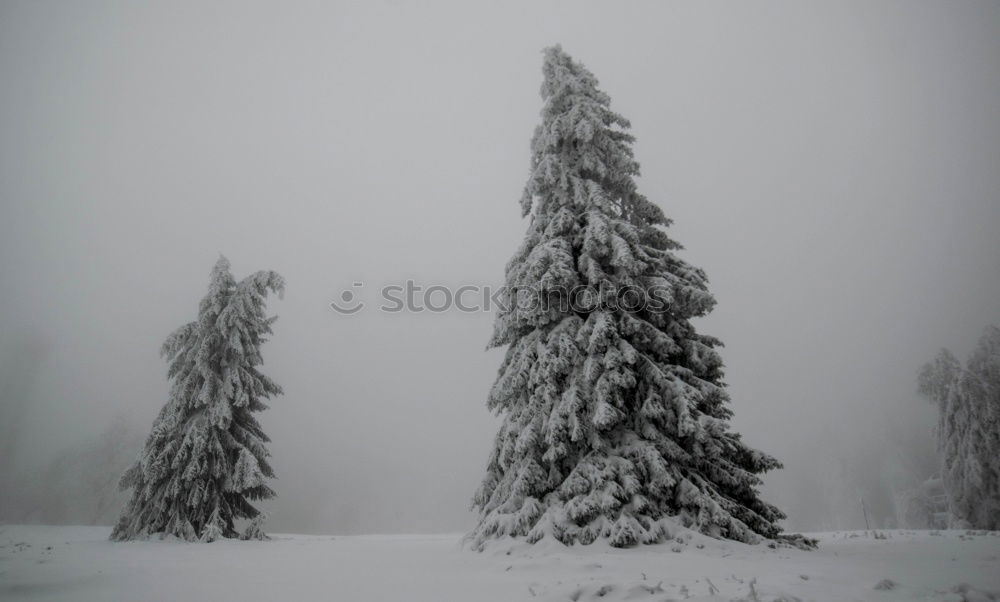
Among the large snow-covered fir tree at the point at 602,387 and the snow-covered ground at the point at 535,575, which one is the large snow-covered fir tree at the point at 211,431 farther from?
the large snow-covered fir tree at the point at 602,387

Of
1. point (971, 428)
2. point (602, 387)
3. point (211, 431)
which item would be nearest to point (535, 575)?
point (602, 387)

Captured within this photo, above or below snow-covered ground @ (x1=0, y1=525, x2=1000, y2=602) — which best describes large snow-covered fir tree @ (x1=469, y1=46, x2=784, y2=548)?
above

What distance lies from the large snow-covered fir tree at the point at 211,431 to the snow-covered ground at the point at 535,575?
519 cm

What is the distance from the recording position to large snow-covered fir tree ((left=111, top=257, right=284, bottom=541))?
14.8 m

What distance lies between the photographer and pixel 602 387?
9.84 metres

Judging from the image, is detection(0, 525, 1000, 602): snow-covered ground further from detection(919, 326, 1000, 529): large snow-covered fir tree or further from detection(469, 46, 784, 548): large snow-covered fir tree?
detection(919, 326, 1000, 529): large snow-covered fir tree

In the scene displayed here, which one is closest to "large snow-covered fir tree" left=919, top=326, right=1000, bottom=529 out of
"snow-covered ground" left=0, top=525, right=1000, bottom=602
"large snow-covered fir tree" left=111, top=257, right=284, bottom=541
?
"snow-covered ground" left=0, top=525, right=1000, bottom=602

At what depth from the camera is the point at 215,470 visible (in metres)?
15.4

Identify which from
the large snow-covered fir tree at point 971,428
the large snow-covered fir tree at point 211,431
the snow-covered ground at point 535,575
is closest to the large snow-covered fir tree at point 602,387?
the snow-covered ground at point 535,575

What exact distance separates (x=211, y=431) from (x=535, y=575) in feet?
45.3

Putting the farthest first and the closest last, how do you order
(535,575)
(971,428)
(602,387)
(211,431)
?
(971,428) < (211,431) < (602,387) < (535,575)

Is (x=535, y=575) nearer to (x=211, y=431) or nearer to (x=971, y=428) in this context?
(x=211, y=431)

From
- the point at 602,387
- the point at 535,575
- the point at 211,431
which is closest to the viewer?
the point at 535,575

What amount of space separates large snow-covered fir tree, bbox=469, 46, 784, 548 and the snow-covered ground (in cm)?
85
